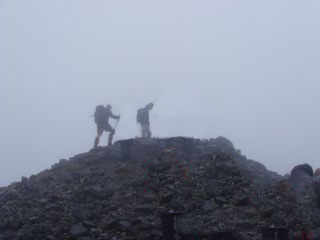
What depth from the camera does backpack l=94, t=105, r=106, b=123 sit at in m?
23.7

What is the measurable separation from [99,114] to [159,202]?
8962mm

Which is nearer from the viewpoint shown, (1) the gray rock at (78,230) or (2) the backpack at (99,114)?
(1) the gray rock at (78,230)

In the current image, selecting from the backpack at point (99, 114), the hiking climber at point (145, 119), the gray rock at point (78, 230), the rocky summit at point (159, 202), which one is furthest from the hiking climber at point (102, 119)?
the gray rock at point (78, 230)

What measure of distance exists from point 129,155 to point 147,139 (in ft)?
5.85

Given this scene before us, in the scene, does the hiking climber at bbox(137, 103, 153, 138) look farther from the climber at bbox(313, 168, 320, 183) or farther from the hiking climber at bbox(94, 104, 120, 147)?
the climber at bbox(313, 168, 320, 183)

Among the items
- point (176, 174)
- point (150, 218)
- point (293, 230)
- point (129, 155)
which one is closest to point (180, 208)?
point (150, 218)

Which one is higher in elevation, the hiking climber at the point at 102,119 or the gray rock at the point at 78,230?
the hiking climber at the point at 102,119

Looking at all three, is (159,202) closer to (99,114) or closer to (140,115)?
(99,114)

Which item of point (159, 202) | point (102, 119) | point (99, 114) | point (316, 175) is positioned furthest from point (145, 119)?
point (316, 175)

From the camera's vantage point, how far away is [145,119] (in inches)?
973

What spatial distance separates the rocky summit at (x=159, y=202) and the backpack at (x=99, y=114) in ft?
10.8

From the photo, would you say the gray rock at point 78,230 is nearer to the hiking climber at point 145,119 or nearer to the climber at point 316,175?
the climber at point 316,175

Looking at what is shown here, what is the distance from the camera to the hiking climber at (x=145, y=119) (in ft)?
80.6

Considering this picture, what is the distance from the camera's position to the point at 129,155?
21.4m
